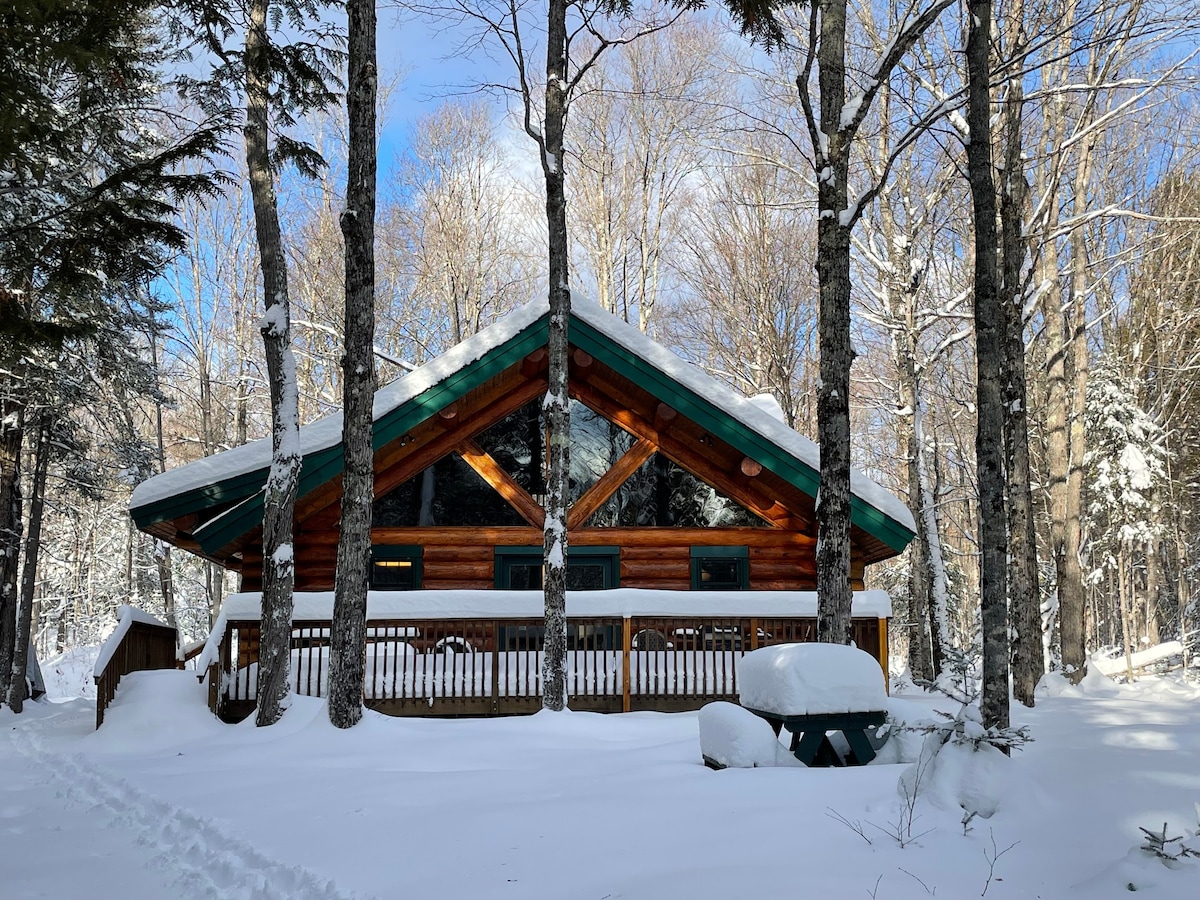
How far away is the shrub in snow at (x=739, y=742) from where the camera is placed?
19.9 feet

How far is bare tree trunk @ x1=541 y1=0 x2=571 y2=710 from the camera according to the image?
33.4ft

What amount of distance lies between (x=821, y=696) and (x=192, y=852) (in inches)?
154

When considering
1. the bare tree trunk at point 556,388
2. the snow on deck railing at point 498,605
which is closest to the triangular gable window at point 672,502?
the snow on deck railing at point 498,605

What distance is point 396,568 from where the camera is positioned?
1395 cm

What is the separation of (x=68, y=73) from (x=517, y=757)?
13.2 meters

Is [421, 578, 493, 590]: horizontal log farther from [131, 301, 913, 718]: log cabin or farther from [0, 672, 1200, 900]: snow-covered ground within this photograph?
[0, 672, 1200, 900]: snow-covered ground

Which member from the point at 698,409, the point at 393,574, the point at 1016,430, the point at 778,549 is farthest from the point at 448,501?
the point at 1016,430

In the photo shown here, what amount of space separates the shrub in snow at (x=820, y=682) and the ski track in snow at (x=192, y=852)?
313cm

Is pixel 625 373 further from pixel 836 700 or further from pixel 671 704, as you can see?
pixel 836 700

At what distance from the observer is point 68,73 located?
1436 cm

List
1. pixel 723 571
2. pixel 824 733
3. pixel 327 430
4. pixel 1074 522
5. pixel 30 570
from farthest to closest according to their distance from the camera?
pixel 30 570 < pixel 1074 522 < pixel 723 571 < pixel 327 430 < pixel 824 733

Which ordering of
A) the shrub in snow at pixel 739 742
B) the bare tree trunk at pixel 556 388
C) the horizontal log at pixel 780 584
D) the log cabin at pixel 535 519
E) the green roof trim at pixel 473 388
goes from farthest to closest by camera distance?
the horizontal log at pixel 780 584, the green roof trim at pixel 473 388, the log cabin at pixel 535 519, the bare tree trunk at pixel 556 388, the shrub in snow at pixel 739 742

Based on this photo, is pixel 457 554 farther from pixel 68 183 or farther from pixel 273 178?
pixel 68 183

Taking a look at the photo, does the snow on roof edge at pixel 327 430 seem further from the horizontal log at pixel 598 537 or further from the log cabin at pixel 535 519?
the horizontal log at pixel 598 537
